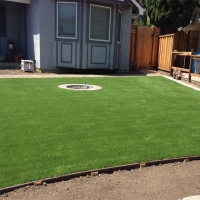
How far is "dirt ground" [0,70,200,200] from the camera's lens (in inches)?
114

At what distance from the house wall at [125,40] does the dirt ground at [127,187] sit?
1140cm

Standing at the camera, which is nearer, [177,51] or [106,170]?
[106,170]

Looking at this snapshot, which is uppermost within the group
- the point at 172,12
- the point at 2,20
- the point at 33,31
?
the point at 172,12

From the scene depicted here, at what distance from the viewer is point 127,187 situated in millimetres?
3117

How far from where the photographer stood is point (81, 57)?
12523 mm

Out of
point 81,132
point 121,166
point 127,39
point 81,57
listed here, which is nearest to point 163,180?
point 121,166

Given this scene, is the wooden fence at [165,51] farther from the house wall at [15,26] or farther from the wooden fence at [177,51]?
the house wall at [15,26]

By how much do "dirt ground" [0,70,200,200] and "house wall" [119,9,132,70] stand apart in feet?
37.4

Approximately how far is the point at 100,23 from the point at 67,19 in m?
1.62

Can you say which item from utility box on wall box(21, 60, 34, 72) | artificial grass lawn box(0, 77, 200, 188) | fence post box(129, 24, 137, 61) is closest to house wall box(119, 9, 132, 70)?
fence post box(129, 24, 137, 61)

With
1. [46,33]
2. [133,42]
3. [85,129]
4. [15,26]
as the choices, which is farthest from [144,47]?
[85,129]

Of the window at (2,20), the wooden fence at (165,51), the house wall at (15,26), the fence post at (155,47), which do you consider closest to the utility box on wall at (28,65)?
the house wall at (15,26)

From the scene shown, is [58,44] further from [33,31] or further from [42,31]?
[33,31]

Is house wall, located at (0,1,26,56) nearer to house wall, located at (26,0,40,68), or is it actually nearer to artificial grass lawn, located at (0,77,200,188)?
house wall, located at (26,0,40,68)
